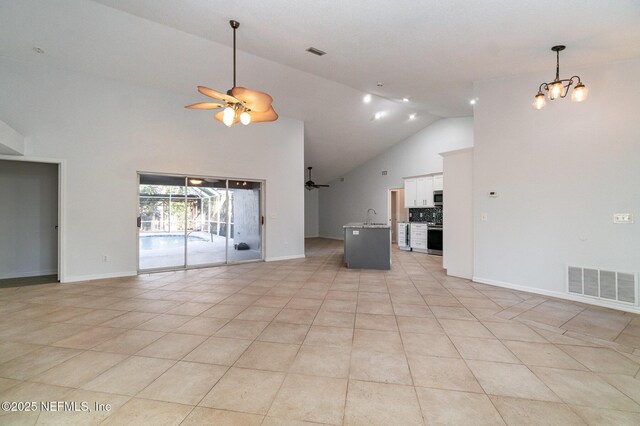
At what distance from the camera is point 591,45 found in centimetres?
338

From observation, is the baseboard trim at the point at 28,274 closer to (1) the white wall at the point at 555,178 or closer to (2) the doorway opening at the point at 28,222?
(2) the doorway opening at the point at 28,222

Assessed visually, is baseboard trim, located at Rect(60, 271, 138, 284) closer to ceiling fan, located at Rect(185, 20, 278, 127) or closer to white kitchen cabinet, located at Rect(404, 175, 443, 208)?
ceiling fan, located at Rect(185, 20, 278, 127)

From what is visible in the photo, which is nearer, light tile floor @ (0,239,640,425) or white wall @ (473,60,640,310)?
light tile floor @ (0,239,640,425)

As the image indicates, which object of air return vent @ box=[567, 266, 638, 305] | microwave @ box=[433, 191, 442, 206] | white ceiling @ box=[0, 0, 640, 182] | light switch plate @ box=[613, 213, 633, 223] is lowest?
air return vent @ box=[567, 266, 638, 305]

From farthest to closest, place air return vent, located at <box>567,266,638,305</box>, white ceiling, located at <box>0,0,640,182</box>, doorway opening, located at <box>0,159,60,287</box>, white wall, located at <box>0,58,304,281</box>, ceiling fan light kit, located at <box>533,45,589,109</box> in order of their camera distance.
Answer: doorway opening, located at <box>0,159,60,287</box> < white wall, located at <box>0,58,304,281</box> < air return vent, located at <box>567,266,638,305</box> < ceiling fan light kit, located at <box>533,45,589,109</box> < white ceiling, located at <box>0,0,640,182</box>

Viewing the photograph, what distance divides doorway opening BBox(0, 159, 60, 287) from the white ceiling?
88.6 inches

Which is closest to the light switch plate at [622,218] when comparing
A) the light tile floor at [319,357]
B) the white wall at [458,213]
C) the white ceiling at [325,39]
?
the light tile floor at [319,357]

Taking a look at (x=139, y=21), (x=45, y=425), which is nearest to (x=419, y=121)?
(x=139, y=21)

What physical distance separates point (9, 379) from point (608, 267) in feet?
21.5

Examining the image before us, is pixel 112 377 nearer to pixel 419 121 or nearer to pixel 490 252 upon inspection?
pixel 490 252

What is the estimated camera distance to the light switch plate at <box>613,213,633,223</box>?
11.6 ft

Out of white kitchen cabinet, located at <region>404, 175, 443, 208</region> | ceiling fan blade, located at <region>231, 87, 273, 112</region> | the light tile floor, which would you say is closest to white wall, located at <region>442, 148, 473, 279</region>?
the light tile floor

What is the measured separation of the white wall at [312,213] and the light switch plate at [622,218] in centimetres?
1025

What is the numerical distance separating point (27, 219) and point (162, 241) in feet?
8.04
